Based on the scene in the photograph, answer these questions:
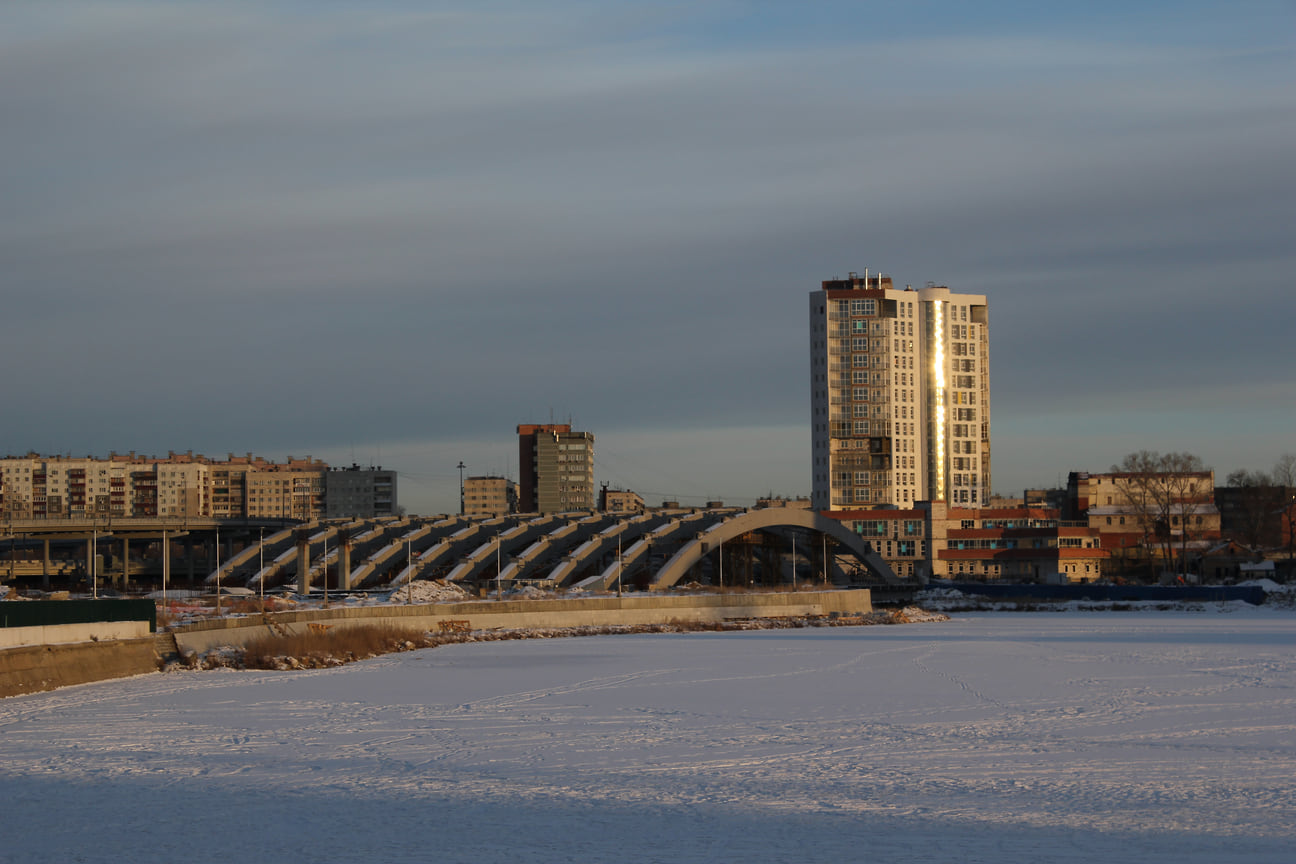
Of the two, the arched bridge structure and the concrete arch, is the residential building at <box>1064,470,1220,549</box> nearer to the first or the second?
the concrete arch

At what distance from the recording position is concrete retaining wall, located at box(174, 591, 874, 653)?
4744 cm

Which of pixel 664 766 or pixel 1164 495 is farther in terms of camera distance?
pixel 1164 495

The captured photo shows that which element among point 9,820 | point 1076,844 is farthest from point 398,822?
point 1076,844

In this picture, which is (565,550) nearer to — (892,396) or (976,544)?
(976,544)

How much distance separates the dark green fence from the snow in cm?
237

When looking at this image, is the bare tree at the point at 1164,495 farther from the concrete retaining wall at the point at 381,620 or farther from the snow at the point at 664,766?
the snow at the point at 664,766

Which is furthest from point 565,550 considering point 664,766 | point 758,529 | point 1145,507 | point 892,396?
point 664,766

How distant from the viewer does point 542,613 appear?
67.2 m

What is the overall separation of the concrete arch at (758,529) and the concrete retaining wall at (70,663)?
51.6 m

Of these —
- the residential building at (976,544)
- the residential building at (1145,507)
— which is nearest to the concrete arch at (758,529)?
the residential building at (976,544)

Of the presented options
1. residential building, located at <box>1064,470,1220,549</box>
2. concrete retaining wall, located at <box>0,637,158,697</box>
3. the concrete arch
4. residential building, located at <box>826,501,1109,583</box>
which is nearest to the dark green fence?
concrete retaining wall, located at <box>0,637,158,697</box>

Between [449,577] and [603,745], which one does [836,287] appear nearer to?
[449,577]

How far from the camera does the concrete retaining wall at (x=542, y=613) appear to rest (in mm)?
47438

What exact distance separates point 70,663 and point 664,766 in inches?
845
